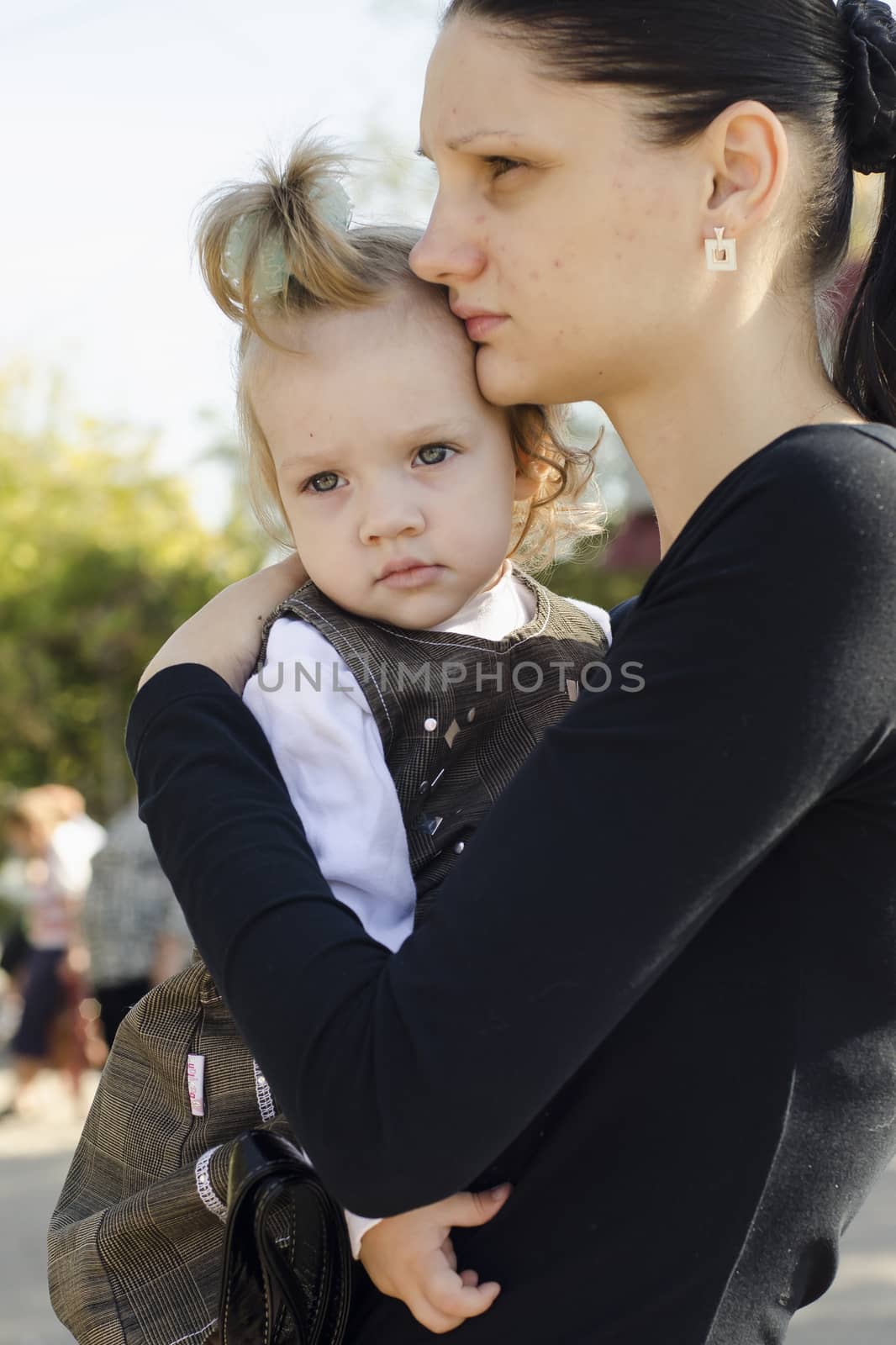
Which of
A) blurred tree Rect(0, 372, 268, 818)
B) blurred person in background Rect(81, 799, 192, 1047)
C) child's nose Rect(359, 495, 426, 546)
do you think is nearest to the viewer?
child's nose Rect(359, 495, 426, 546)

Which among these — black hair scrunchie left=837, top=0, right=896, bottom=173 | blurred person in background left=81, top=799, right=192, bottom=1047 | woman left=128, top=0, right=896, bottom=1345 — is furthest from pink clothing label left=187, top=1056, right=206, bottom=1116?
blurred person in background left=81, top=799, right=192, bottom=1047

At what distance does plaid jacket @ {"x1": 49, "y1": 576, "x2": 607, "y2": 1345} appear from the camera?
67.6 inches

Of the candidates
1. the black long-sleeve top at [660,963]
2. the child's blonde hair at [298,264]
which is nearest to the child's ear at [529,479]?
the child's blonde hair at [298,264]

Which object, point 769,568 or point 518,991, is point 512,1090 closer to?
point 518,991

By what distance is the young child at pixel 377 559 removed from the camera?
172 cm

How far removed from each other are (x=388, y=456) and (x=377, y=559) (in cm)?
14

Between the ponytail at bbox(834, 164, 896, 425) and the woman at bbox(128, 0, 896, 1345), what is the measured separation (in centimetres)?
13

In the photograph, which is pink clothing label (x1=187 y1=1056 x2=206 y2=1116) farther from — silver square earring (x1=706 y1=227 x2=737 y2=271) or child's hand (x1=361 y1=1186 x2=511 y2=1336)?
silver square earring (x1=706 y1=227 x2=737 y2=271)

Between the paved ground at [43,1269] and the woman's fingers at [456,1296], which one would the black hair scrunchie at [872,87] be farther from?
the paved ground at [43,1269]

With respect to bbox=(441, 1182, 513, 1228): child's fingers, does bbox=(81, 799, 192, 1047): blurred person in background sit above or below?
below

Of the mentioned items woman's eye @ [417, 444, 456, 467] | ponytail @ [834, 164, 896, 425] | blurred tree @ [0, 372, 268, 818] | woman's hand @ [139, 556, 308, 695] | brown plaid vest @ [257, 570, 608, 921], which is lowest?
blurred tree @ [0, 372, 268, 818]

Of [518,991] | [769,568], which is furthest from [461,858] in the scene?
[769,568]

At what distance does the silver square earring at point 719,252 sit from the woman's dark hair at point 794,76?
0.10 metres

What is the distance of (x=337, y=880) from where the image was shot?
165 centimetres
